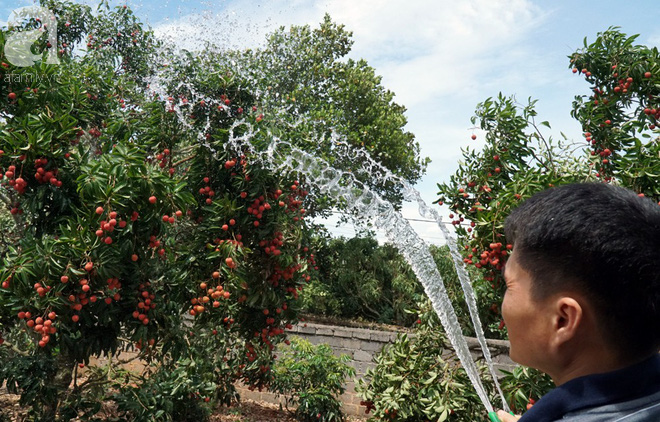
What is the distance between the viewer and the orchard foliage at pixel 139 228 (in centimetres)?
343

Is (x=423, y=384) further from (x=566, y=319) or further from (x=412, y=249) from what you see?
(x=566, y=319)

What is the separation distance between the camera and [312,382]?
6.95 m

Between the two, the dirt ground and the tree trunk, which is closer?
the tree trunk

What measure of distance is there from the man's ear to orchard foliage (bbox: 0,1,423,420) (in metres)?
2.93

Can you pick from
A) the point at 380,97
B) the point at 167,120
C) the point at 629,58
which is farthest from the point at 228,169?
the point at 380,97

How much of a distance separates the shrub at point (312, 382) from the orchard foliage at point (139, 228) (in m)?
1.25

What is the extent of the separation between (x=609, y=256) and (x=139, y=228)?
10.6ft

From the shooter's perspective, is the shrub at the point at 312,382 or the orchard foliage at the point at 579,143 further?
the shrub at the point at 312,382

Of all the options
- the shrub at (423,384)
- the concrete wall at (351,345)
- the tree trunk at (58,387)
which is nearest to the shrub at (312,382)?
the concrete wall at (351,345)

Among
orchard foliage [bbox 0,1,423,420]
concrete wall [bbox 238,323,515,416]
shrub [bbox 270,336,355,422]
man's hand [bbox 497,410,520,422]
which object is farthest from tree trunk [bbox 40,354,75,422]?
man's hand [bbox 497,410,520,422]

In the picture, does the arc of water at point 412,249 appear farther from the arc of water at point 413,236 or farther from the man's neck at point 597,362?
the man's neck at point 597,362

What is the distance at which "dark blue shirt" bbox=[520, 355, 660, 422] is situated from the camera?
0.77m

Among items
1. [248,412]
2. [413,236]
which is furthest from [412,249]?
[248,412]

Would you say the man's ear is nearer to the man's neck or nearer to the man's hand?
the man's neck
